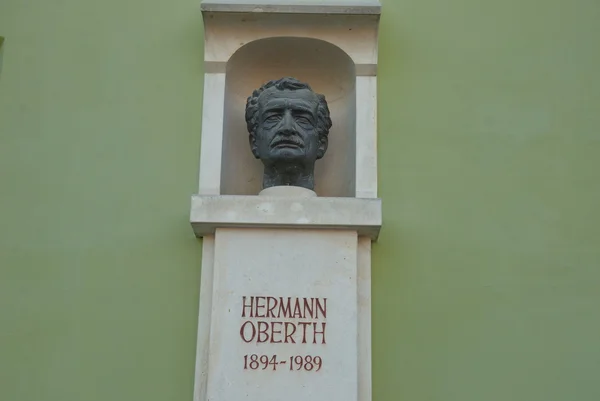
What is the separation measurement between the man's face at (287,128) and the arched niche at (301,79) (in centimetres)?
22

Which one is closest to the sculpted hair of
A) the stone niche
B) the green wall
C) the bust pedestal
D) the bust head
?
the bust head

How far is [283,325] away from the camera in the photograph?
425 centimetres

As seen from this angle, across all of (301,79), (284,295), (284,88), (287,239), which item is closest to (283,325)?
(284,295)

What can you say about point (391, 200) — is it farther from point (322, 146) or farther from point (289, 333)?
point (289, 333)

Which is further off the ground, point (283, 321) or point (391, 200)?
point (391, 200)

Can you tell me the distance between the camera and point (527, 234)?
14.9 feet

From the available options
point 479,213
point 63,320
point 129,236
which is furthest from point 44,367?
point 479,213

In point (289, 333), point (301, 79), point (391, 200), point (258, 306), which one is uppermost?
point (301, 79)

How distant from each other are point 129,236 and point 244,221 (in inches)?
23.2

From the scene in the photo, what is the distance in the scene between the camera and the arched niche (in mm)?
4957

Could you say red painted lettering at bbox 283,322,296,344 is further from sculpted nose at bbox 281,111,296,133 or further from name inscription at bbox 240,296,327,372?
sculpted nose at bbox 281,111,296,133

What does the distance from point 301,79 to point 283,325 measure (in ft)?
5.15

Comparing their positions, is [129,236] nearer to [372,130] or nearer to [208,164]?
[208,164]

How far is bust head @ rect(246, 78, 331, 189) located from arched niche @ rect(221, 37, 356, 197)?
0.18 metres
